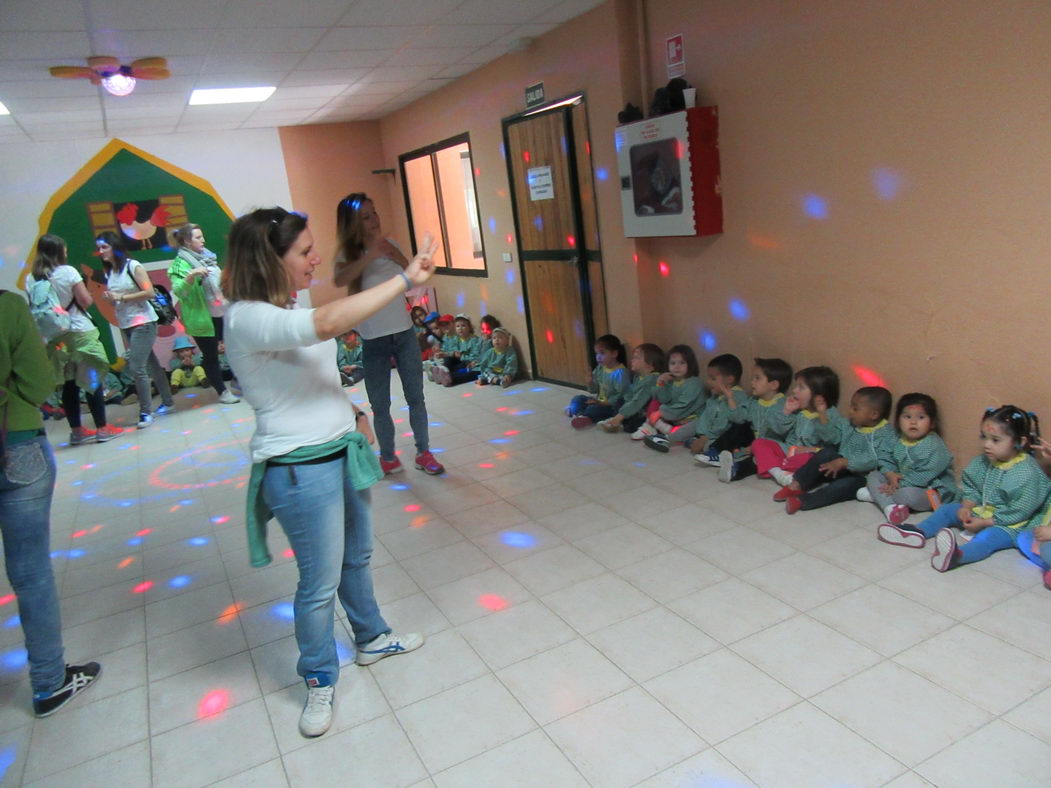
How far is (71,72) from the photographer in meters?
Result: 4.20

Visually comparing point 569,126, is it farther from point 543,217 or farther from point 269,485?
point 269,485

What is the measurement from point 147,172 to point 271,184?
1.11 metres

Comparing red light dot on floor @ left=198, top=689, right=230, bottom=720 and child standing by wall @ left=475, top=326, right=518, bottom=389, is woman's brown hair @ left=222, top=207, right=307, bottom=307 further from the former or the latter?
child standing by wall @ left=475, top=326, right=518, bottom=389

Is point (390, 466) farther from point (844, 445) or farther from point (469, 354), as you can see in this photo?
point (469, 354)

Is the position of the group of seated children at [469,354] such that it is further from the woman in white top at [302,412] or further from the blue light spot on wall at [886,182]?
the woman in white top at [302,412]

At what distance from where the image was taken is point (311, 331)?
175cm

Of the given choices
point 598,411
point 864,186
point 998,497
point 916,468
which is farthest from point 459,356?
point 998,497

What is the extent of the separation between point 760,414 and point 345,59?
3.44 meters

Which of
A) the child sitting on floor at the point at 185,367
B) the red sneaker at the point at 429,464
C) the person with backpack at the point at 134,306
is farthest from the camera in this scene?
the child sitting on floor at the point at 185,367

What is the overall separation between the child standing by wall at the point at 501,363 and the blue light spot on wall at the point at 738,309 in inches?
91.5

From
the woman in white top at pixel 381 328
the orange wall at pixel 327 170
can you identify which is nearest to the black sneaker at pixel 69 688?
the woman in white top at pixel 381 328

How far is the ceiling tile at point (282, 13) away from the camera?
3.57 metres

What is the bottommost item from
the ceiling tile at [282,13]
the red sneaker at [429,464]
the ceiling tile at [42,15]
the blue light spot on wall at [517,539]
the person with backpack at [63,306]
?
the blue light spot on wall at [517,539]

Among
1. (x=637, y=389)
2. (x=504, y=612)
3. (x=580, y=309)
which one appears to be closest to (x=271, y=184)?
(x=580, y=309)
